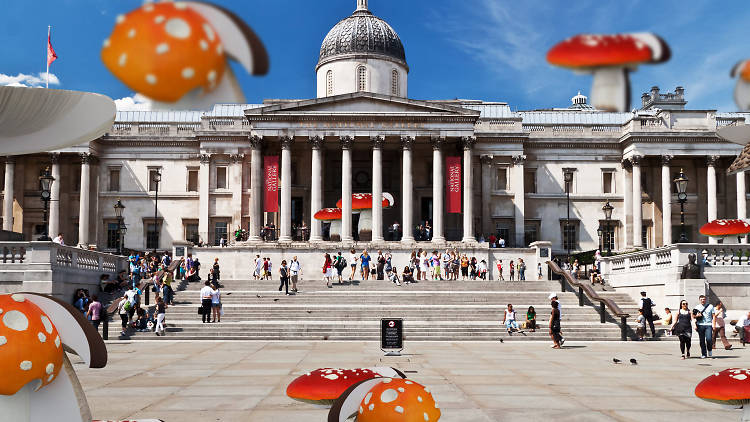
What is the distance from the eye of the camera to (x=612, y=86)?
7.26 ft

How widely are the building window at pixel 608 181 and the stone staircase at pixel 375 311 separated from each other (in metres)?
25.2

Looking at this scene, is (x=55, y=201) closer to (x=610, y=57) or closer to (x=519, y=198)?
(x=519, y=198)

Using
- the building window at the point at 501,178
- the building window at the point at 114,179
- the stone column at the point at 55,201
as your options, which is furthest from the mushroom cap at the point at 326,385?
the building window at the point at 114,179

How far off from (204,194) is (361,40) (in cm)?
1876

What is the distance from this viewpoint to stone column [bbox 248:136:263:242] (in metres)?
56.1

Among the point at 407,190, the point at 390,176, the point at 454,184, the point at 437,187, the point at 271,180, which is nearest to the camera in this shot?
the point at 271,180

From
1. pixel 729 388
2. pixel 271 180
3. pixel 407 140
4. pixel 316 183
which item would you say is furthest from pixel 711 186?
pixel 729 388

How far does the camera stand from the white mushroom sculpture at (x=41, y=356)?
15.9ft

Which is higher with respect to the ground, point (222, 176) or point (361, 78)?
point (361, 78)

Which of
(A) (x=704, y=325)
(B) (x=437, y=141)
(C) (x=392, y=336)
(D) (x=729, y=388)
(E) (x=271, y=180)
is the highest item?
(B) (x=437, y=141)

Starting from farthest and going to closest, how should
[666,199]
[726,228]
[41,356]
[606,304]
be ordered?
[666,199] → [606,304] → [726,228] → [41,356]

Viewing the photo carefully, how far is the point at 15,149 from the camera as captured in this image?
4.67m

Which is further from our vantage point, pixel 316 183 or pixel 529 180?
pixel 529 180

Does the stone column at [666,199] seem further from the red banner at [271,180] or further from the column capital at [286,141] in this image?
the red banner at [271,180]
